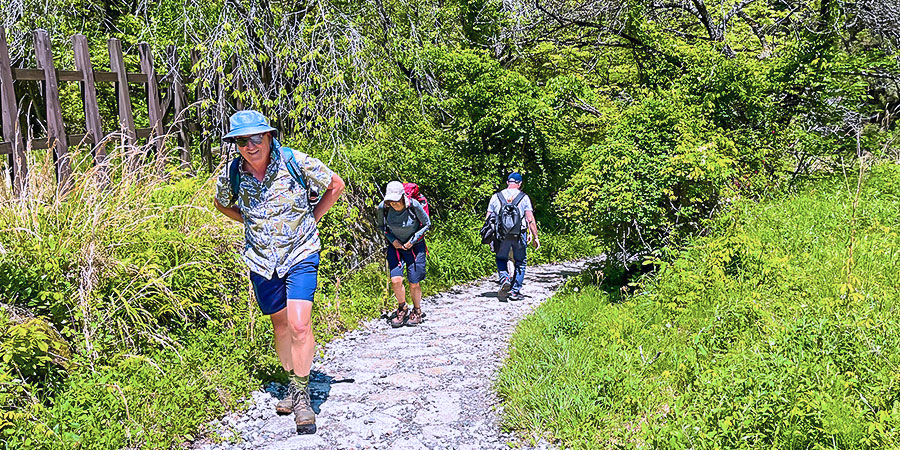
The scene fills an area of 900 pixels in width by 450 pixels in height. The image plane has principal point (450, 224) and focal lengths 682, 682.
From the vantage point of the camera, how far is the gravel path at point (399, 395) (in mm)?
4309

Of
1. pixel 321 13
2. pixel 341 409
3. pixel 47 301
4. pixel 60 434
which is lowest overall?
pixel 341 409

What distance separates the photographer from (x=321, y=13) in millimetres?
7832

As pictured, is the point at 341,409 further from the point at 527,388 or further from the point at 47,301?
the point at 47,301

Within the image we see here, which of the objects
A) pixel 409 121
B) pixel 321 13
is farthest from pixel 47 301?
pixel 409 121

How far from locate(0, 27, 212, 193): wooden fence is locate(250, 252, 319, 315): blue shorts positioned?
2252 millimetres

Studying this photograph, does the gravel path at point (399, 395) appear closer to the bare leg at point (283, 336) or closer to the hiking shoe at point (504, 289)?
the bare leg at point (283, 336)

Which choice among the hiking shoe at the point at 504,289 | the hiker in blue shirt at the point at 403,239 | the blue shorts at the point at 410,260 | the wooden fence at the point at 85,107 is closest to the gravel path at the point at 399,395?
the hiker in blue shirt at the point at 403,239

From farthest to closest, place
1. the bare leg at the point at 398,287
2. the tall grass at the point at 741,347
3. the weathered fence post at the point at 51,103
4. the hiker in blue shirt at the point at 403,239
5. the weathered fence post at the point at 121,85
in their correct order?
the weathered fence post at the point at 121,85, the bare leg at the point at 398,287, the hiker in blue shirt at the point at 403,239, the weathered fence post at the point at 51,103, the tall grass at the point at 741,347

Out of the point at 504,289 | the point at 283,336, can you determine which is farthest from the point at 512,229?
the point at 283,336

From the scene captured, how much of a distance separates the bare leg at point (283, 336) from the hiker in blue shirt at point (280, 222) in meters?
0.13

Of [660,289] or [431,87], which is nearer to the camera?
[660,289]

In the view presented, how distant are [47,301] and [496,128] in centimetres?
871

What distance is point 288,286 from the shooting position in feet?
14.2

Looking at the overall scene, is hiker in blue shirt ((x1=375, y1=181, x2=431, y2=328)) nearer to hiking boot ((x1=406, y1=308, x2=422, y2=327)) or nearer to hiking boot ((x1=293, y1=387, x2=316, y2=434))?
hiking boot ((x1=406, y1=308, x2=422, y2=327))
